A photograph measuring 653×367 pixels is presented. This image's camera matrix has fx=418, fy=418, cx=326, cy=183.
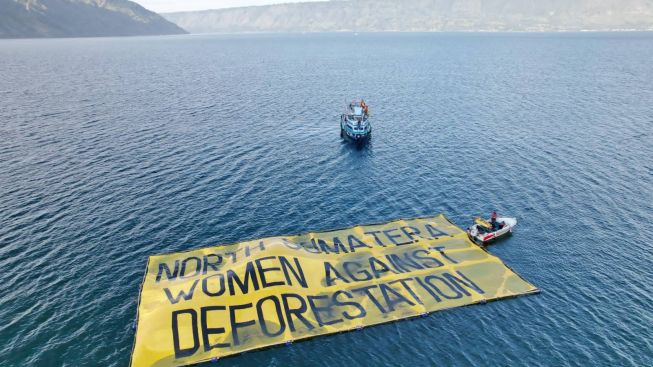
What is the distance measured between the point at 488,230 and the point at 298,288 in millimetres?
31324

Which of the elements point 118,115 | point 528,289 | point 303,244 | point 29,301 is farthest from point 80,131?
point 528,289

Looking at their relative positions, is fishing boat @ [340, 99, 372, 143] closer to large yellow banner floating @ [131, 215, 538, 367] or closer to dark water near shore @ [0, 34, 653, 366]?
dark water near shore @ [0, 34, 653, 366]

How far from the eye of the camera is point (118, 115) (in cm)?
12775

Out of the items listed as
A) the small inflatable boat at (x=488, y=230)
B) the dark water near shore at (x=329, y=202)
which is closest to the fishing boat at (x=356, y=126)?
the dark water near shore at (x=329, y=202)

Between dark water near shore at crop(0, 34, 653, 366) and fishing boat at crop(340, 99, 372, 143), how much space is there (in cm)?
394

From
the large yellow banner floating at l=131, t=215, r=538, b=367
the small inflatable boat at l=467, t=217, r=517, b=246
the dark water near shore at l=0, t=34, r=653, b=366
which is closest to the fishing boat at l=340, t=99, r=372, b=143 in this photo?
the dark water near shore at l=0, t=34, r=653, b=366

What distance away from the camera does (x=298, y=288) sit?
48625 millimetres

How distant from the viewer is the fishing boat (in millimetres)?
104863

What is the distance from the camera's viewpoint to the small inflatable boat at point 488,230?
202ft

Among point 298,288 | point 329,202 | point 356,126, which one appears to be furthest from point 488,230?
point 356,126

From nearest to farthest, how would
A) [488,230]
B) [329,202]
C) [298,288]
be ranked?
[298,288], [488,230], [329,202]

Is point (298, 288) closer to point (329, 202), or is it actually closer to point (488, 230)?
→ point (329, 202)

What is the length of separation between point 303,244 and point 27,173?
202ft

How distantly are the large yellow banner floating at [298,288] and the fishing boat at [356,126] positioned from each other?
47010mm
